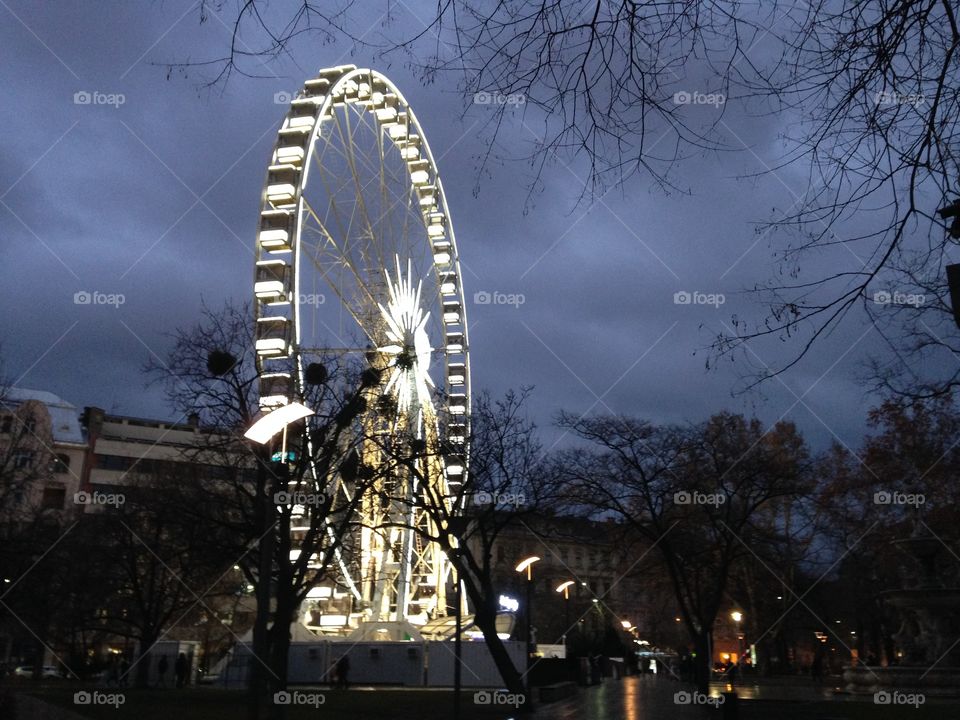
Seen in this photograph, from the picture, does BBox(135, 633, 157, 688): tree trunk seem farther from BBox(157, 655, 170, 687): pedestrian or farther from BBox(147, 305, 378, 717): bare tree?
BBox(147, 305, 378, 717): bare tree

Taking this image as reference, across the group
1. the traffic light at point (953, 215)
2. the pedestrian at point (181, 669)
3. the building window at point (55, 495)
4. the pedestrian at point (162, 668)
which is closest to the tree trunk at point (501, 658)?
the pedestrian at point (181, 669)

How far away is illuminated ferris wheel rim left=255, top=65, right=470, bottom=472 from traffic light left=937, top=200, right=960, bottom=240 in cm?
1956

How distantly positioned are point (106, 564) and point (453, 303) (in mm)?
20068

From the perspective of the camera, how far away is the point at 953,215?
6289 mm

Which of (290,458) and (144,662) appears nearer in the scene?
(290,458)

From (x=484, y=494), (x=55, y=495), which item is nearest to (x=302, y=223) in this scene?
(x=484, y=494)

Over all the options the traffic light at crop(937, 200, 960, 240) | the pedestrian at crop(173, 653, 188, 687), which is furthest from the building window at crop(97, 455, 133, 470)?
the traffic light at crop(937, 200, 960, 240)

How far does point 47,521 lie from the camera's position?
45281mm

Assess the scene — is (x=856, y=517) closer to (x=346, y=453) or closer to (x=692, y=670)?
(x=692, y=670)

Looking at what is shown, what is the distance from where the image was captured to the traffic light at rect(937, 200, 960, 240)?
6.23m

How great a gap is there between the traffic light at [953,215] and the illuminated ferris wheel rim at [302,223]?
64.2ft

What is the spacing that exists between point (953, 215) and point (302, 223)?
27.5 metres

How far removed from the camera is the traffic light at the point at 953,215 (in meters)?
6.23

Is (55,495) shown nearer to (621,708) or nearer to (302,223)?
(302,223)
